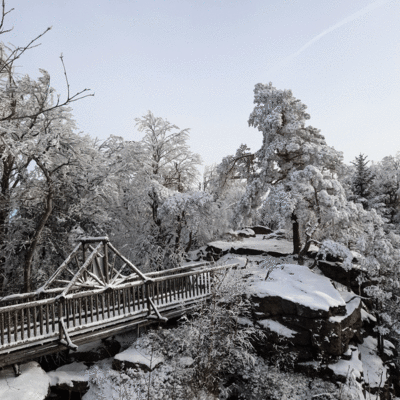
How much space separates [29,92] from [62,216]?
5.38m

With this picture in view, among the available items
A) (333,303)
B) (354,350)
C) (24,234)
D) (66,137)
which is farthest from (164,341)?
(66,137)

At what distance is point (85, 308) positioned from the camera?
8.92 meters

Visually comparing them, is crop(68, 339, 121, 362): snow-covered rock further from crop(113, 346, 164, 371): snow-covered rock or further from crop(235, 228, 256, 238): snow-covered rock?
crop(235, 228, 256, 238): snow-covered rock

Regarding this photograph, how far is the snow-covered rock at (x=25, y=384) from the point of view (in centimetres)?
717

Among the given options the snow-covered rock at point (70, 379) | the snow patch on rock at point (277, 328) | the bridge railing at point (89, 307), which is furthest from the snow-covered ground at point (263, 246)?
the snow-covered rock at point (70, 379)

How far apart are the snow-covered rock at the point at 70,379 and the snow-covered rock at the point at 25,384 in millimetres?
406

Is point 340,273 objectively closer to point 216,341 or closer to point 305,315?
point 305,315

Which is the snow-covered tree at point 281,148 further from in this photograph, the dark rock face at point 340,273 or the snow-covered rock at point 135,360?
the snow-covered rock at point 135,360

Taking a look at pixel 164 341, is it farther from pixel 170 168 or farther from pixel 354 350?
pixel 170 168

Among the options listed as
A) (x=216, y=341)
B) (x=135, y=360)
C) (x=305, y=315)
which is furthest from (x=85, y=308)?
(x=305, y=315)

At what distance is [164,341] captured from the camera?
34.2 feet

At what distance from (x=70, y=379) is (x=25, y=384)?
132 centimetres

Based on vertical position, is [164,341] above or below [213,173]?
below

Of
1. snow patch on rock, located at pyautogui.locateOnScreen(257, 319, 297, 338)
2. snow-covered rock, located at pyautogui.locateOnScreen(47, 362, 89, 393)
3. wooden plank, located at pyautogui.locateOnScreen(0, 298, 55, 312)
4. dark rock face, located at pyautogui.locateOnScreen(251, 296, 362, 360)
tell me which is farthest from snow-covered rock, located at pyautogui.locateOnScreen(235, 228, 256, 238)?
wooden plank, located at pyautogui.locateOnScreen(0, 298, 55, 312)
